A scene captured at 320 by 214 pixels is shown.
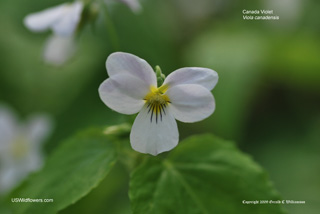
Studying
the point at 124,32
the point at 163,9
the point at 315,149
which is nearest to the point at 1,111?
the point at 124,32

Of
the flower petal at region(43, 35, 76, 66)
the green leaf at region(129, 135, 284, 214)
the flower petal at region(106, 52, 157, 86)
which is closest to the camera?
the flower petal at region(106, 52, 157, 86)

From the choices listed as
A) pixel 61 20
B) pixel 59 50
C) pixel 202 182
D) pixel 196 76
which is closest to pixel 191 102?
pixel 196 76

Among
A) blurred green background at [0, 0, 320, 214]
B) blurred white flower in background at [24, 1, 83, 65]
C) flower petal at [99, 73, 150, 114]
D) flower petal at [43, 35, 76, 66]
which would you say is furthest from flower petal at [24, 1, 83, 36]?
blurred green background at [0, 0, 320, 214]

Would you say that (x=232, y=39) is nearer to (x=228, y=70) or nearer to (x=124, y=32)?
(x=228, y=70)

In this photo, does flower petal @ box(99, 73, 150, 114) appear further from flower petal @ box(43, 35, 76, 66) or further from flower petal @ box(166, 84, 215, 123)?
flower petal @ box(43, 35, 76, 66)

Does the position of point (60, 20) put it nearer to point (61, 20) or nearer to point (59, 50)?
point (61, 20)

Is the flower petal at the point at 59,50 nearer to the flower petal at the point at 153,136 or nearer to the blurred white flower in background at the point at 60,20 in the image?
the blurred white flower in background at the point at 60,20
